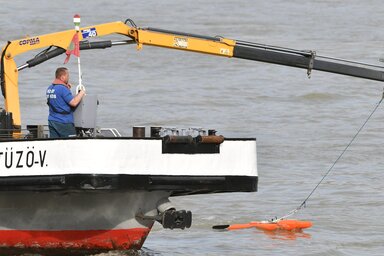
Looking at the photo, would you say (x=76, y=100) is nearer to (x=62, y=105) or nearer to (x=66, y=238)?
(x=62, y=105)

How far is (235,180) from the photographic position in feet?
42.9

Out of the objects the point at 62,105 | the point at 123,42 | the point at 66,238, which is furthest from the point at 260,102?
the point at 62,105

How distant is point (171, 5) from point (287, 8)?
437cm

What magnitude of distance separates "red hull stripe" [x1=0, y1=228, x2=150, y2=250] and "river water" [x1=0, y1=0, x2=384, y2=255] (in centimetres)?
24

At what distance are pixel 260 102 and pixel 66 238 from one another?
15.8m

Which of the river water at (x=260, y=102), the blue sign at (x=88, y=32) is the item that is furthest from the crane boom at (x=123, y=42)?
the river water at (x=260, y=102)

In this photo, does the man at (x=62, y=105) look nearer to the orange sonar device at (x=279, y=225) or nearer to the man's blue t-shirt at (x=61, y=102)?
the man's blue t-shirt at (x=61, y=102)

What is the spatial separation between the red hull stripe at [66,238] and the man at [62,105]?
108 centimetres

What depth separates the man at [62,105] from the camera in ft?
43.3

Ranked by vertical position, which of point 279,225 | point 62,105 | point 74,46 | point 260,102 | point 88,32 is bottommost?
point 279,225

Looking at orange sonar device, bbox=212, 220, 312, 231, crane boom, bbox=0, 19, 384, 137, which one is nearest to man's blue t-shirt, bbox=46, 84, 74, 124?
crane boom, bbox=0, 19, 384, 137

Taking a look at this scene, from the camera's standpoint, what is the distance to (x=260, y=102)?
28.9m

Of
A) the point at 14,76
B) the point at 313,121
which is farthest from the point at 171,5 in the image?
the point at 14,76

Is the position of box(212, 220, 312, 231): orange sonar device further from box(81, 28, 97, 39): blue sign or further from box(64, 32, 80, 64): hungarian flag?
box(64, 32, 80, 64): hungarian flag
